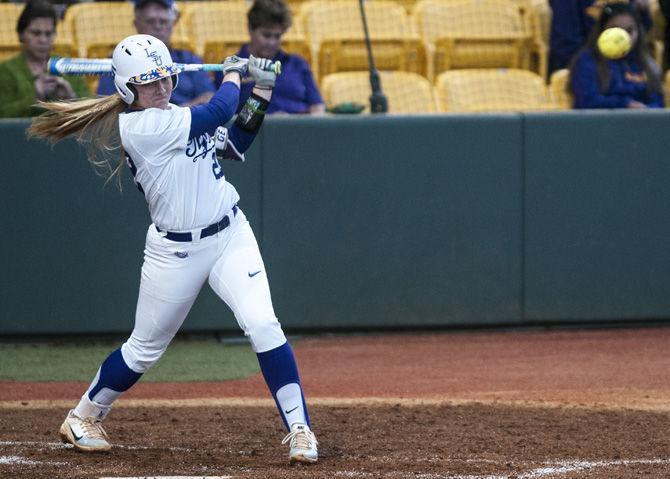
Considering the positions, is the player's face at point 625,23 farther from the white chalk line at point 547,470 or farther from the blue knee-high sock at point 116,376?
the blue knee-high sock at point 116,376

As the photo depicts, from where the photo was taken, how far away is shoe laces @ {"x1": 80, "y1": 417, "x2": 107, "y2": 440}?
4.84 metres

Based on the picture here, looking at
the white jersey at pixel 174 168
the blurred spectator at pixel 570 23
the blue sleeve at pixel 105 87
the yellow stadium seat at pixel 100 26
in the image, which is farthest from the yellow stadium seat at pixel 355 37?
the white jersey at pixel 174 168

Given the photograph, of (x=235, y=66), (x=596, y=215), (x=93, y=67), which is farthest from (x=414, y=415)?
(x=596, y=215)

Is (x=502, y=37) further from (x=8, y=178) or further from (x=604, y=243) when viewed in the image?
(x=8, y=178)

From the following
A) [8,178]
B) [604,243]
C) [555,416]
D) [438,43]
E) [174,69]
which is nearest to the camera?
[174,69]

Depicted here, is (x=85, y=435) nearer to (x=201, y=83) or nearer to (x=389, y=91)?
(x=201, y=83)

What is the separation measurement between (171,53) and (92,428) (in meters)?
3.19

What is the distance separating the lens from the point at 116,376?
188 inches

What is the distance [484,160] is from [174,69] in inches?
138

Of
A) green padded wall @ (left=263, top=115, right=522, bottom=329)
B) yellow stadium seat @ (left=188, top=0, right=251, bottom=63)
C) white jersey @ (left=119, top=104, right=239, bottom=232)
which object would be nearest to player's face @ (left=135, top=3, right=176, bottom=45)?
green padded wall @ (left=263, top=115, right=522, bottom=329)

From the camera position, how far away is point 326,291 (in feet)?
24.9

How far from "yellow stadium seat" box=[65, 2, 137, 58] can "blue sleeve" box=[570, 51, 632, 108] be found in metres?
3.10

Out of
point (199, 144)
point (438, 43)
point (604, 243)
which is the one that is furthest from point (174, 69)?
point (438, 43)

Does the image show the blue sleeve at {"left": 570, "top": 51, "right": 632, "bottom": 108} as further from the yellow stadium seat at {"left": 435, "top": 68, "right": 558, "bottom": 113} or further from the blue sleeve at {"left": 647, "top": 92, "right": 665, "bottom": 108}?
the yellow stadium seat at {"left": 435, "top": 68, "right": 558, "bottom": 113}
